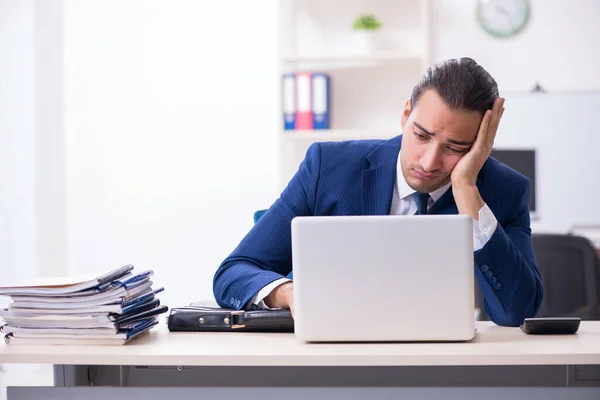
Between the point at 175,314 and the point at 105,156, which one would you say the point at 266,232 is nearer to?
the point at 175,314

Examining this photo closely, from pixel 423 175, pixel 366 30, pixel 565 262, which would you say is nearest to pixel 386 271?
pixel 423 175

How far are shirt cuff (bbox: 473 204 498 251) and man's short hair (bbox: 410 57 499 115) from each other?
0.80ft

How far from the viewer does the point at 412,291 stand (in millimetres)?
1411

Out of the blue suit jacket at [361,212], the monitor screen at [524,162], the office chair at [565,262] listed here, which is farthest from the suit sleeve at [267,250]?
the monitor screen at [524,162]

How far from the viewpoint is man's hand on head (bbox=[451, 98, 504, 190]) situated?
5.86 ft

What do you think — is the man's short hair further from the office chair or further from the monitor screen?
the monitor screen

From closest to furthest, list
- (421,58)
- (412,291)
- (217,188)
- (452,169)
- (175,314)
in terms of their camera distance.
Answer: (412,291)
(175,314)
(452,169)
(421,58)
(217,188)

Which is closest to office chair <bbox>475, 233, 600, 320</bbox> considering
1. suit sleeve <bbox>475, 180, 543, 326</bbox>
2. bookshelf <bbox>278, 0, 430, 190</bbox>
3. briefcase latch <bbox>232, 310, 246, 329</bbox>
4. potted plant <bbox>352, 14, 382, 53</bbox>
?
bookshelf <bbox>278, 0, 430, 190</bbox>

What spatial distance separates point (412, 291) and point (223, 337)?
0.41m

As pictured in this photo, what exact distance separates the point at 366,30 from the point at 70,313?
2.81 m

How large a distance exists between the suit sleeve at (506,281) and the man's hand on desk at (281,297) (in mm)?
398

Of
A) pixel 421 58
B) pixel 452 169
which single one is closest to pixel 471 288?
pixel 452 169

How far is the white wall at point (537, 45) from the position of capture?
409 centimetres

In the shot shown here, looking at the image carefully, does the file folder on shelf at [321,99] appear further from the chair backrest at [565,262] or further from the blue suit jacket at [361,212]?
the blue suit jacket at [361,212]
